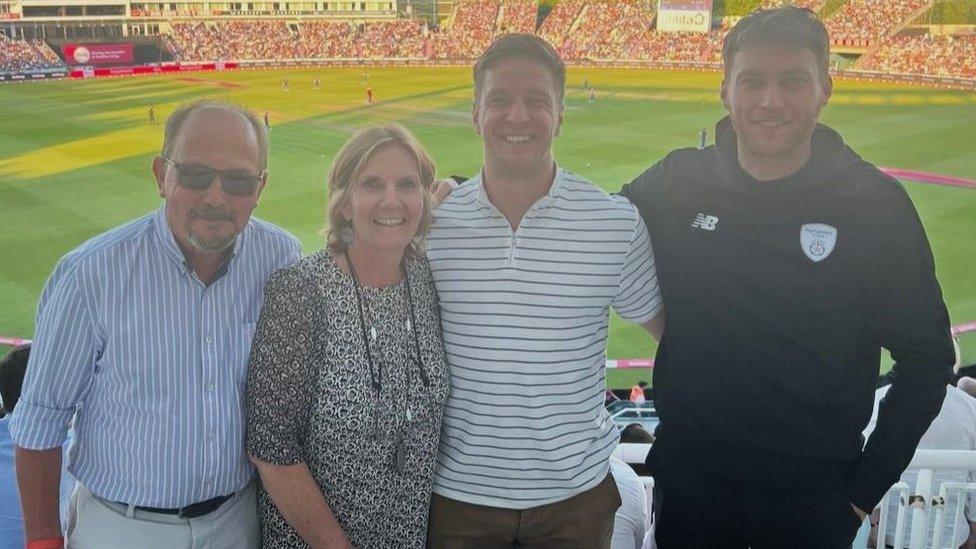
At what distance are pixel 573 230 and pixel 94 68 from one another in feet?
187

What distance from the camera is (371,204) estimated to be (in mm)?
2662

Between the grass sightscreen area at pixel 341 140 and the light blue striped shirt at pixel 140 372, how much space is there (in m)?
8.52

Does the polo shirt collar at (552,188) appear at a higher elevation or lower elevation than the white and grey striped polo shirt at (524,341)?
higher

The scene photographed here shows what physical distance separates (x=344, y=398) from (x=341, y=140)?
82.9 feet

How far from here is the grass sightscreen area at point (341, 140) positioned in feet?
54.1

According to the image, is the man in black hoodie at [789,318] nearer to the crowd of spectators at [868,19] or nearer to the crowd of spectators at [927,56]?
the crowd of spectators at [927,56]

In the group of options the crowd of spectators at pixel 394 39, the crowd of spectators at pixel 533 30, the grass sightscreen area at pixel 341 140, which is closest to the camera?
the grass sightscreen area at pixel 341 140

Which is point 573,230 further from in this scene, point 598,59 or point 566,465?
point 598,59

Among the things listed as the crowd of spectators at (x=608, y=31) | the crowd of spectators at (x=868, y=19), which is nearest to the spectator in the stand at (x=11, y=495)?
the crowd of spectators at (x=868, y=19)

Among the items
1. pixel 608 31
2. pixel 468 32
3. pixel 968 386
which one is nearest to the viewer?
pixel 968 386

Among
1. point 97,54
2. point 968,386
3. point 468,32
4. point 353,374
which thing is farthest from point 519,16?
point 353,374

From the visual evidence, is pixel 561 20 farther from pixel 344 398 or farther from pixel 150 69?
pixel 344 398

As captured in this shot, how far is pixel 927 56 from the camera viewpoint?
147ft

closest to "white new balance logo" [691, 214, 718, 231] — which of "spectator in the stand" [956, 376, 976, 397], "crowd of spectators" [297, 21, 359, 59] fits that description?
"spectator in the stand" [956, 376, 976, 397]
